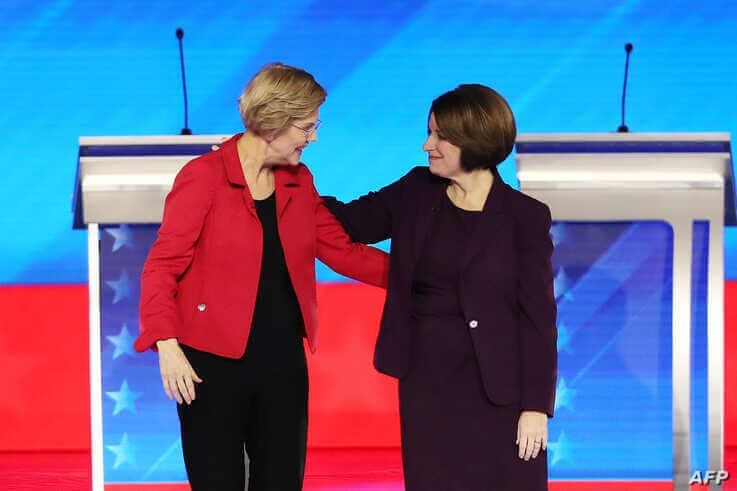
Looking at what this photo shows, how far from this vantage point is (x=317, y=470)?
12.9 feet

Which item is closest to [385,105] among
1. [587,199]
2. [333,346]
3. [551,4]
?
[551,4]

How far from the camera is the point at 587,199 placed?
2715 millimetres

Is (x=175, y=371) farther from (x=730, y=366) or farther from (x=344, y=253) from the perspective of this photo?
(x=730, y=366)

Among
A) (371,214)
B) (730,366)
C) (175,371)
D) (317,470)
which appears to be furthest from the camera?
(730,366)

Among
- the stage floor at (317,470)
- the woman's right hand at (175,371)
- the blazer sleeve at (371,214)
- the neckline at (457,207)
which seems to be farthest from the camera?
the stage floor at (317,470)

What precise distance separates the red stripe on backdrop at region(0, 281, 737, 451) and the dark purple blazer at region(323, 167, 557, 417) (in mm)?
2082

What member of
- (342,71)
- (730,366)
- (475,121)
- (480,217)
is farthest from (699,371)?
(342,71)

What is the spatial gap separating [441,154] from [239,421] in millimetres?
630

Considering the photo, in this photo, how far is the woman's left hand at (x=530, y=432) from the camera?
80.9 inches

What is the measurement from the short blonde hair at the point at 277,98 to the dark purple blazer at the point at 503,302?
31cm

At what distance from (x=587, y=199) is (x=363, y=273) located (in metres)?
0.69

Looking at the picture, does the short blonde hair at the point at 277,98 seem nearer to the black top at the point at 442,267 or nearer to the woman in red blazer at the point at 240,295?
the woman in red blazer at the point at 240,295
